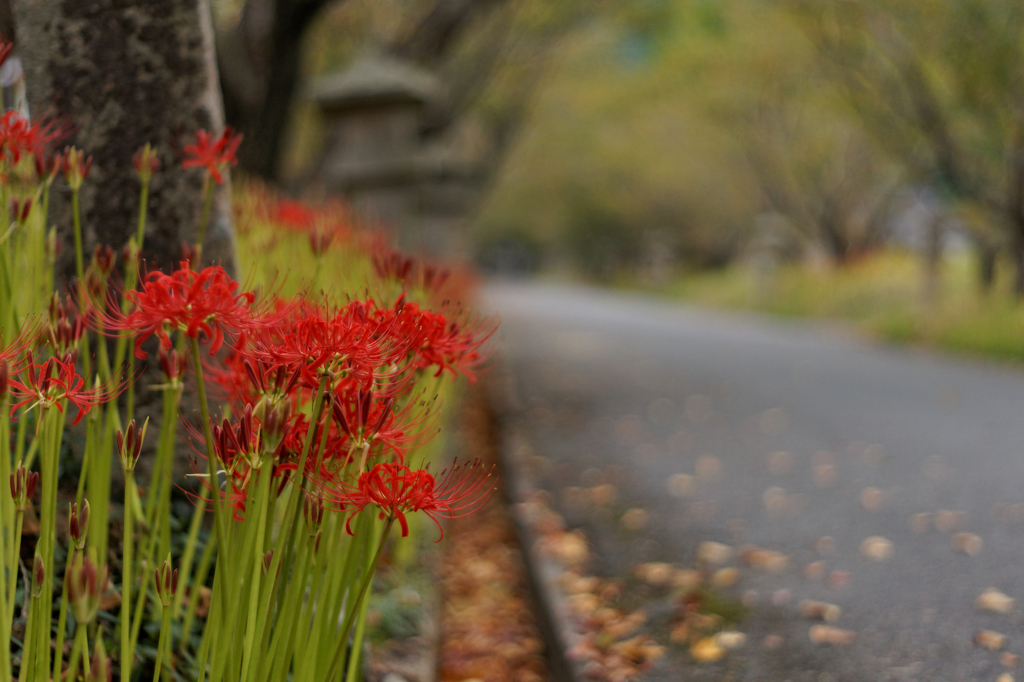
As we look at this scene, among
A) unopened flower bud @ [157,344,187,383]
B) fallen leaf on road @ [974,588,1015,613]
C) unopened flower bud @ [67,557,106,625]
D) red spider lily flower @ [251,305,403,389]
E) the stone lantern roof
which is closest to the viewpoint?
unopened flower bud @ [67,557,106,625]

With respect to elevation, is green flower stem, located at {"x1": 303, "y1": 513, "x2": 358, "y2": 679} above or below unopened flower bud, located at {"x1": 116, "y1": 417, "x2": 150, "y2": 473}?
below

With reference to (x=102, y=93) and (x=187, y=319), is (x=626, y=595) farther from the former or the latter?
(x=102, y=93)

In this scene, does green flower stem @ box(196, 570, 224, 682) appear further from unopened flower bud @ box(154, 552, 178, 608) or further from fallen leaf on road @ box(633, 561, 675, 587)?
fallen leaf on road @ box(633, 561, 675, 587)

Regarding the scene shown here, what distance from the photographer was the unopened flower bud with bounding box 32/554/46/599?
46.8 inches

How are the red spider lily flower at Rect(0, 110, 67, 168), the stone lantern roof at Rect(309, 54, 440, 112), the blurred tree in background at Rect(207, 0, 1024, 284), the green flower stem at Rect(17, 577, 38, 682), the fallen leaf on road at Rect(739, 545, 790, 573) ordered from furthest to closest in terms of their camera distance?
1. the blurred tree in background at Rect(207, 0, 1024, 284)
2. the stone lantern roof at Rect(309, 54, 440, 112)
3. the fallen leaf on road at Rect(739, 545, 790, 573)
4. the red spider lily flower at Rect(0, 110, 67, 168)
5. the green flower stem at Rect(17, 577, 38, 682)

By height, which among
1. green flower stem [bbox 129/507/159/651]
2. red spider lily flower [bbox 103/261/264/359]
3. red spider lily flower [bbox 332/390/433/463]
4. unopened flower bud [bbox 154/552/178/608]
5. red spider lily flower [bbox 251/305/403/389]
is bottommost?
green flower stem [bbox 129/507/159/651]

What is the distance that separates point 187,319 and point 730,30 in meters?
16.0

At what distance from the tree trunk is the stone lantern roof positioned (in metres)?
4.90

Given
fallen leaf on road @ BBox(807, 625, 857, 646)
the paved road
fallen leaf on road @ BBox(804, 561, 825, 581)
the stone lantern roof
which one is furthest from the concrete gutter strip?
the stone lantern roof

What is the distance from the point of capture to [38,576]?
1216mm

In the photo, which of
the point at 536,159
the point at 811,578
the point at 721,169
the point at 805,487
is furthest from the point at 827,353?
the point at 536,159

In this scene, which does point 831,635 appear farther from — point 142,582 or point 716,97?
point 716,97

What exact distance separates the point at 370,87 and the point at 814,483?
15.9 feet

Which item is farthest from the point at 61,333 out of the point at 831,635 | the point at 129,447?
the point at 831,635
